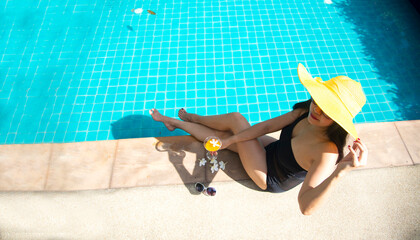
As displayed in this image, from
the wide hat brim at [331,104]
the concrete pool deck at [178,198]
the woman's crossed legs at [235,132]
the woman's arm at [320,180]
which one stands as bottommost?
the concrete pool deck at [178,198]

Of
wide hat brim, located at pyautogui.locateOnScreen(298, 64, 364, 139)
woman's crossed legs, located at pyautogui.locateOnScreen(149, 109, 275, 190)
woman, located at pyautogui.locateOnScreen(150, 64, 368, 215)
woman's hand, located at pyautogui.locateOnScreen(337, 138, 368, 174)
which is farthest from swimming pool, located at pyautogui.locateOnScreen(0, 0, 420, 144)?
woman's hand, located at pyautogui.locateOnScreen(337, 138, 368, 174)

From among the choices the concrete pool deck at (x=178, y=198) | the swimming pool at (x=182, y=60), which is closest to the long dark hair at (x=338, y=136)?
the concrete pool deck at (x=178, y=198)

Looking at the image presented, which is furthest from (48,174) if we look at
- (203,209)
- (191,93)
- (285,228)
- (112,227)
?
(285,228)

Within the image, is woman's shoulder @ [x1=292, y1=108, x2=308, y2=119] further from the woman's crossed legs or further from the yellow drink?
the yellow drink

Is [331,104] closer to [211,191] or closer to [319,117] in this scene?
[319,117]

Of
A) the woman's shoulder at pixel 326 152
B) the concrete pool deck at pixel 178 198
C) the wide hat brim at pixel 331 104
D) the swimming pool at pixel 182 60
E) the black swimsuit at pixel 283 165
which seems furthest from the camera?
the swimming pool at pixel 182 60

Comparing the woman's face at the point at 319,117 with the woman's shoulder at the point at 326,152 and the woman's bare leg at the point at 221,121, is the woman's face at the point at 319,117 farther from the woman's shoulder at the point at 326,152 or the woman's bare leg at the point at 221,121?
the woman's bare leg at the point at 221,121

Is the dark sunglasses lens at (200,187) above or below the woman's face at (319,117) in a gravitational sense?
below

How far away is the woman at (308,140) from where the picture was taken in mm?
1866

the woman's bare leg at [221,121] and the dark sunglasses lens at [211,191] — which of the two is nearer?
the dark sunglasses lens at [211,191]

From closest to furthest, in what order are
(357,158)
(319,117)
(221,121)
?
(357,158) < (319,117) < (221,121)

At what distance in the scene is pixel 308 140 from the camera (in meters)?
2.24

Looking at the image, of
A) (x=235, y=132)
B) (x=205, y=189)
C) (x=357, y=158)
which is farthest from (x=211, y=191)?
(x=357, y=158)

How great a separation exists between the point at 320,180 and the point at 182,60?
3521 mm
